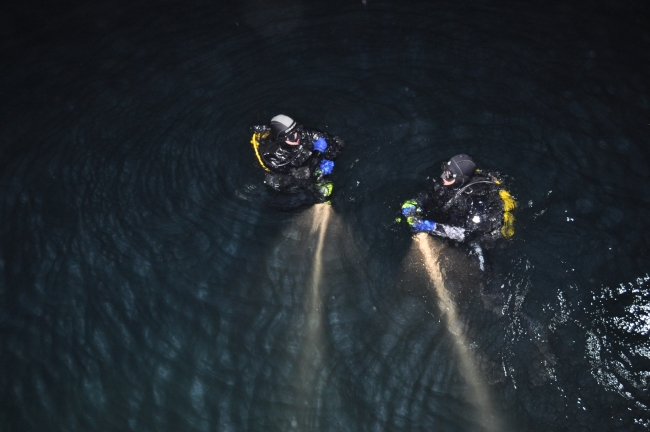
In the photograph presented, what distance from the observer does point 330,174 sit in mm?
8078

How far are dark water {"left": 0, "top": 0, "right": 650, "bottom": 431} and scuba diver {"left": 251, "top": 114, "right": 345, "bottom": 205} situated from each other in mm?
343

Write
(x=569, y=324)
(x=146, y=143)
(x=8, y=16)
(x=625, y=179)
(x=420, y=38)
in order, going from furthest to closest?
(x=8, y=16) < (x=420, y=38) < (x=146, y=143) < (x=625, y=179) < (x=569, y=324)

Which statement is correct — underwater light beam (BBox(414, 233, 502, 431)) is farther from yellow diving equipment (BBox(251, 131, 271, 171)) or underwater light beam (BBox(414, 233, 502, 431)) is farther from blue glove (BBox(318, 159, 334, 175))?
yellow diving equipment (BBox(251, 131, 271, 171))

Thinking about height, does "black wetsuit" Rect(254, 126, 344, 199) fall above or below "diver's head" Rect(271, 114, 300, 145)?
below

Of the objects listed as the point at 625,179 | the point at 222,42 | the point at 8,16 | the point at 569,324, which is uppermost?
the point at 8,16

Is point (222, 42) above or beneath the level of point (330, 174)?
above

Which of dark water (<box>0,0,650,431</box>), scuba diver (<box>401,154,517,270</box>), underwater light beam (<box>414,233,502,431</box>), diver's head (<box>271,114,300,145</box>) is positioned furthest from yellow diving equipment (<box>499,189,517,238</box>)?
diver's head (<box>271,114,300,145</box>)

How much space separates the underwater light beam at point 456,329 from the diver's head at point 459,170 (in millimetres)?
1072

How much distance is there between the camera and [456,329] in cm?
695

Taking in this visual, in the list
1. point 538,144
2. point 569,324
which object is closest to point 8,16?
point 538,144

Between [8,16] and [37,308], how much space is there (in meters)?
6.26

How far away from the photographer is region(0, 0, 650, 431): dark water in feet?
22.2

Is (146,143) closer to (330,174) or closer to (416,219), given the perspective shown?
(330,174)

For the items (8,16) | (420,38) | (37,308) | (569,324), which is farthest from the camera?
(8,16)
